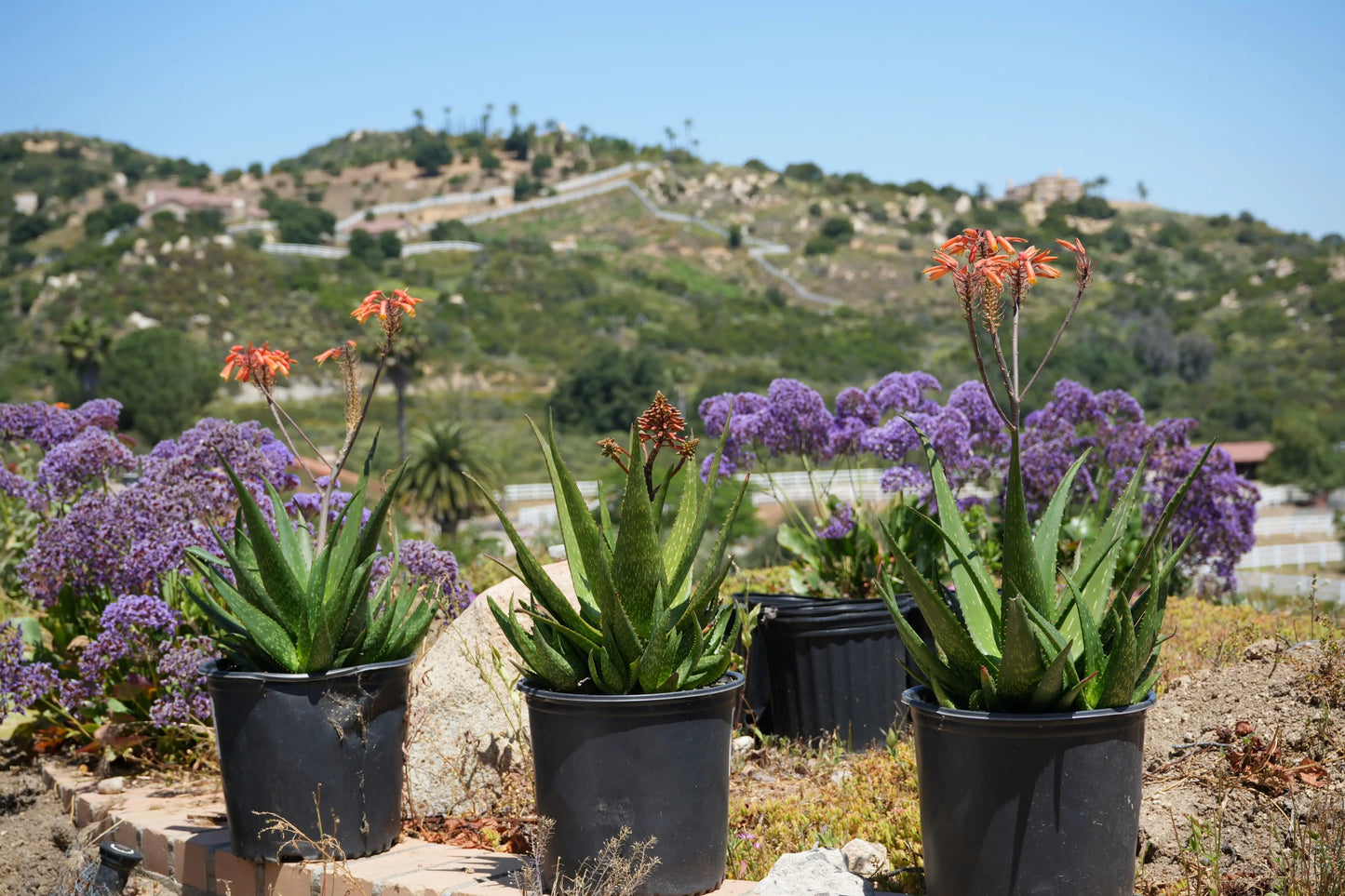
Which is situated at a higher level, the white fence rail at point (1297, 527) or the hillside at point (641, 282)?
the hillside at point (641, 282)

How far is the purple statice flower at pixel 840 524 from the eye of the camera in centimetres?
537

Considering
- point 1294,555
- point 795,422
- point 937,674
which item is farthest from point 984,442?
point 1294,555

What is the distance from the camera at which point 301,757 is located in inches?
130

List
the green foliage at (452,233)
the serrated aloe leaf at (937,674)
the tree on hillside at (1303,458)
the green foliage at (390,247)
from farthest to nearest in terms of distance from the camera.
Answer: the green foliage at (452,233) → the green foliage at (390,247) → the tree on hillside at (1303,458) → the serrated aloe leaf at (937,674)

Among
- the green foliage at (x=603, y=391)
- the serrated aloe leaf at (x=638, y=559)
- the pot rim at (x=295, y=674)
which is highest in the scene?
the green foliage at (x=603, y=391)

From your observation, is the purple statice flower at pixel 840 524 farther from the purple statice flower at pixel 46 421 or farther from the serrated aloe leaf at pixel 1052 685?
the purple statice flower at pixel 46 421

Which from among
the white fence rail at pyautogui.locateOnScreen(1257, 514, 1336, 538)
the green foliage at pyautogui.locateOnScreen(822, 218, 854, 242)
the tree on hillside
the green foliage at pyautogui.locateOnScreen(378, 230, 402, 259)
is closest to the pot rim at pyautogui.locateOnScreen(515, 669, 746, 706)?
the white fence rail at pyautogui.locateOnScreen(1257, 514, 1336, 538)

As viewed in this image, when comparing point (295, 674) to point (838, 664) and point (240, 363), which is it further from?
point (838, 664)

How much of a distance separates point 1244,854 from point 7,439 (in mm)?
6055

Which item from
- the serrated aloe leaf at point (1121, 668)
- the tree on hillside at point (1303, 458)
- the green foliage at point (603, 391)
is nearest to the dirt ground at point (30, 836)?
the serrated aloe leaf at point (1121, 668)

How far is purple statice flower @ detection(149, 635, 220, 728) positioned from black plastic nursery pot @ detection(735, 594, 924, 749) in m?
2.15

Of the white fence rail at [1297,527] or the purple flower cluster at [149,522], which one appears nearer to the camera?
the purple flower cluster at [149,522]

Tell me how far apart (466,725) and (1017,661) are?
2.25 m

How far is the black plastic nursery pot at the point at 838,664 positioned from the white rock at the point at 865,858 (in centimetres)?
138
